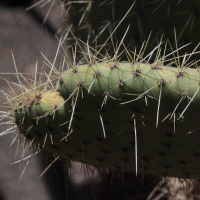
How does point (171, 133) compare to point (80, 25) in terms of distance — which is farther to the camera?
point (80, 25)

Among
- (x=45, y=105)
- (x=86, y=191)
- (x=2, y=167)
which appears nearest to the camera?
(x=45, y=105)

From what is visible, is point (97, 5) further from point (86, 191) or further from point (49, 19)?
point (86, 191)

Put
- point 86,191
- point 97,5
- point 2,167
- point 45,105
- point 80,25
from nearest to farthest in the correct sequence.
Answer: point 45,105, point 97,5, point 80,25, point 86,191, point 2,167

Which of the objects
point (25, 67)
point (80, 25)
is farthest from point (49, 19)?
point (80, 25)

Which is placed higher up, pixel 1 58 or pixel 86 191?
pixel 1 58

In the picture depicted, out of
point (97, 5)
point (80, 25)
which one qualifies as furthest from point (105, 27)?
point (80, 25)

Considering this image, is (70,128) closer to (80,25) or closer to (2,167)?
(80,25)

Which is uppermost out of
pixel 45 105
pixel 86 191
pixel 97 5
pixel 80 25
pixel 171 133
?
pixel 97 5
